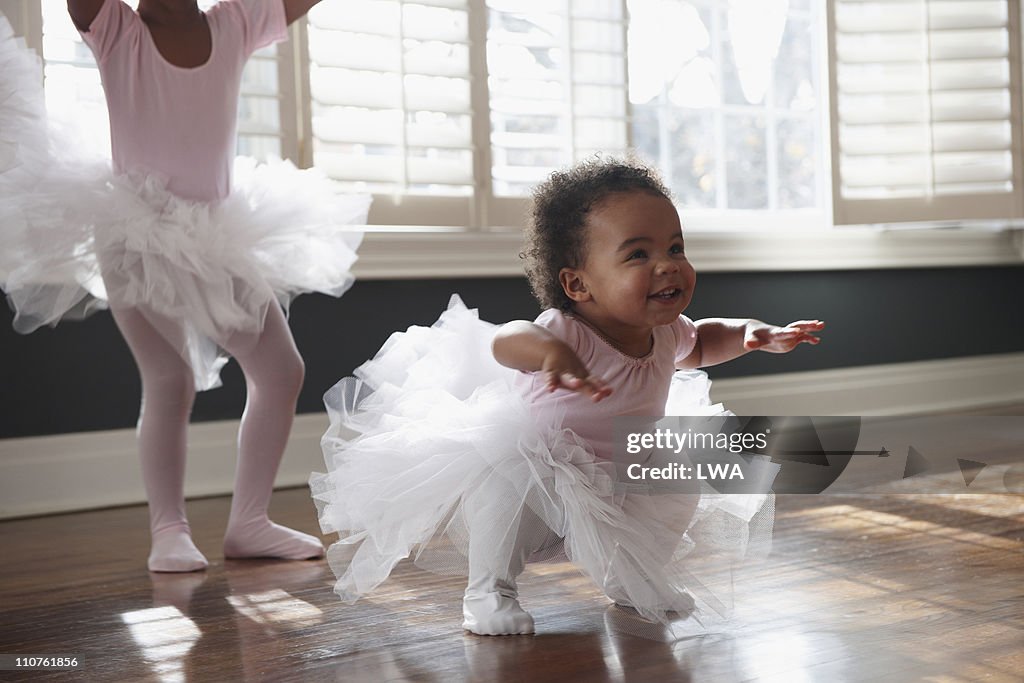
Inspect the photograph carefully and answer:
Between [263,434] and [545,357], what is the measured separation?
82cm

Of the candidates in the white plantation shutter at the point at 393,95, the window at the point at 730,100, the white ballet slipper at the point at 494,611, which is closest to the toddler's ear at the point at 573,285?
the white ballet slipper at the point at 494,611

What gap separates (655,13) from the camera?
360 cm

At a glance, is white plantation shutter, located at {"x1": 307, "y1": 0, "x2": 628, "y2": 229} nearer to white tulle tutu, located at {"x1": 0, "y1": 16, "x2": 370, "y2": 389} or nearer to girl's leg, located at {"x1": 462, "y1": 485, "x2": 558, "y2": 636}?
white tulle tutu, located at {"x1": 0, "y1": 16, "x2": 370, "y2": 389}

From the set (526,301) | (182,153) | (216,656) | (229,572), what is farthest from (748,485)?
(526,301)

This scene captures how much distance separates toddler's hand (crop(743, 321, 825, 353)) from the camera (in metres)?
1.51

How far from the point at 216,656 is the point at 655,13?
2.75 meters

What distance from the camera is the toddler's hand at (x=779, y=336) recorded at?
4.95 ft

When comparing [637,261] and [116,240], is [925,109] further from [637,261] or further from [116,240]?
[116,240]

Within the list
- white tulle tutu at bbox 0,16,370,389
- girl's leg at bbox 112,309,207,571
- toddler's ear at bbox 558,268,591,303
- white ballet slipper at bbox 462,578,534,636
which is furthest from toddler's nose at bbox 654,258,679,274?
girl's leg at bbox 112,309,207,571

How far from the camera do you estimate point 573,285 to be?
1.55 metres

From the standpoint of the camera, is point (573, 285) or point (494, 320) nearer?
point (573, 285)

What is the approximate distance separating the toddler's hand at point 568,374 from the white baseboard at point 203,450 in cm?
153
